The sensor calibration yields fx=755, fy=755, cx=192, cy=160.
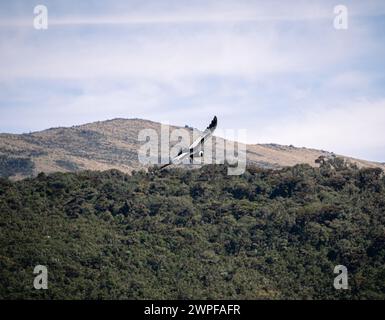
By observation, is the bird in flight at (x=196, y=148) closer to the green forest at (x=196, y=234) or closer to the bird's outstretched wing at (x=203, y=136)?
the bird's outstretched wing at (x=203, y=136)

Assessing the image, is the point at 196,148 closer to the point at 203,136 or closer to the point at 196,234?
the point at 203,136

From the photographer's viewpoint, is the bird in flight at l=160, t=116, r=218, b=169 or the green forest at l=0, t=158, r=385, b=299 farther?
the green forest at l=0, t=158, r=385, b=299

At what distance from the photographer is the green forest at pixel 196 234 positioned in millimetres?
83394

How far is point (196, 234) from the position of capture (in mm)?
97062

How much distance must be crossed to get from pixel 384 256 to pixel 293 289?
12.0m

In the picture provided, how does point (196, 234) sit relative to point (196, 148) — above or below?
below

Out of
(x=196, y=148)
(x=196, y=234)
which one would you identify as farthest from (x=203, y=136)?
(x=196, y=234)

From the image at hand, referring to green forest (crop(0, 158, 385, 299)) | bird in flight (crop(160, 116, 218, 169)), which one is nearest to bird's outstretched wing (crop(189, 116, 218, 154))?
bird in flight (crop(160, 116, 218, 169))

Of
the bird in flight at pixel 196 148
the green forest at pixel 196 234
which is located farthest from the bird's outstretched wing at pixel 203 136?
the green forest at pixel 196 234

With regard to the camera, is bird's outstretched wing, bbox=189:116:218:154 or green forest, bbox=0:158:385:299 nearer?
bird's outstretched wing, bbox=189:116:218:154

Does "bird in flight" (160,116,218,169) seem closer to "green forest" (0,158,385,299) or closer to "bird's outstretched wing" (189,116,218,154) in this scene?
"bird's outstretched wing" (189,116,218,154)

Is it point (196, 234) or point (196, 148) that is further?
point (196, 234)

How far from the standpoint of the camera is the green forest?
8339 centimetres
